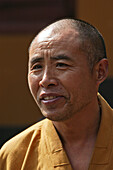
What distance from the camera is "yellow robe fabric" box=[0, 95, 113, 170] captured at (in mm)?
2135

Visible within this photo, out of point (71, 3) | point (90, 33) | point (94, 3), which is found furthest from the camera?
point (71, 3)

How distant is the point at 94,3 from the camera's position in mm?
4770

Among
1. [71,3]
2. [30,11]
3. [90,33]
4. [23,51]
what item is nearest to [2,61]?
[23,51]

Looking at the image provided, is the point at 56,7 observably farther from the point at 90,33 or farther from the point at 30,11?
the point at 90,33

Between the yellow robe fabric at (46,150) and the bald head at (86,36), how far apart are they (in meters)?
0.34

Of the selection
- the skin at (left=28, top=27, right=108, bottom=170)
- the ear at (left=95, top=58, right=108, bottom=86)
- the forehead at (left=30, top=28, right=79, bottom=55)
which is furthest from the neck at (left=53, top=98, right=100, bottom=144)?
the forehead at (left=30, top=28, right=79, bottom=55)

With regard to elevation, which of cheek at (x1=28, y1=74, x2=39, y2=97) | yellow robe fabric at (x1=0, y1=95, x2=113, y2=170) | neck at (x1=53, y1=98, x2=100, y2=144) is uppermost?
cheek at (x1=28, y1=74, x2=39, y2=97)

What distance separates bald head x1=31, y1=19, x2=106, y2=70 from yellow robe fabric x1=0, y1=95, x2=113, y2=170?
0.34m

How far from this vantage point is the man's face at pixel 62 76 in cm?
206

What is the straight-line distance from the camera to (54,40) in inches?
82.8

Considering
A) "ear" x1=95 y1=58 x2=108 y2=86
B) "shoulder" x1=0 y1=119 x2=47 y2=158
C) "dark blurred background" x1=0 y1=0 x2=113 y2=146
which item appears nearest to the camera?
"ear" x1=95 y1=58 x2=108 y2=86

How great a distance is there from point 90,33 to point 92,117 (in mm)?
514

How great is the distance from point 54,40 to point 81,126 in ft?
1.82

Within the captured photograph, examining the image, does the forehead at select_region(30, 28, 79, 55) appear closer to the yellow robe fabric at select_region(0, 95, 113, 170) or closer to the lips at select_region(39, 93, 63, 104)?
the lips at select_region(39, 93, 63, 104)
